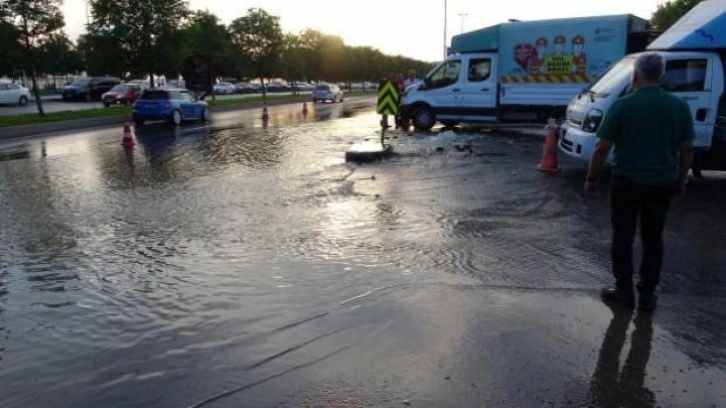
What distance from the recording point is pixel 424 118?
785 inches

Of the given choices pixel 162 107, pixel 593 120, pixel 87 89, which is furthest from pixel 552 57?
pixel 87 89

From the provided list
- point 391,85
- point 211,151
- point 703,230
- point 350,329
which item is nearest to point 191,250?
point 350,329

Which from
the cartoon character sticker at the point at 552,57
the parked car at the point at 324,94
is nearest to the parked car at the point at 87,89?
the parked car at the point at 324,94

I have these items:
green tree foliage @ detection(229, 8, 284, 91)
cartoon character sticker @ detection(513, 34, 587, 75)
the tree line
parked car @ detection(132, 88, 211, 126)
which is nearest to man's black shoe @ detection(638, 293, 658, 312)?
cartoon character sticker @ detection(513, 34, 587, 75)

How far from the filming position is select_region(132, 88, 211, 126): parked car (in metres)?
23.6

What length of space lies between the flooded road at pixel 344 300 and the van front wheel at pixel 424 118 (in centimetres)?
1002

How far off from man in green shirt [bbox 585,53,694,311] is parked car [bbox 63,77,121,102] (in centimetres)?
4408

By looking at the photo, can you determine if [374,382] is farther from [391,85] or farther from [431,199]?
[391,85]

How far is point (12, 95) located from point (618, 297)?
41.4m

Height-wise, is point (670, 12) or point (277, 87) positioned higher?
point (670, 12)

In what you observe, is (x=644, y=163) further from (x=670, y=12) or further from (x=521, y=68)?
(x=670, y=12)

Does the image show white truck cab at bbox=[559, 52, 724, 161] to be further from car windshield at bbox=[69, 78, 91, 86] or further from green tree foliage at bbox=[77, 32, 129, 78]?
car windshield at bbox=[69, 78, 91, 86]

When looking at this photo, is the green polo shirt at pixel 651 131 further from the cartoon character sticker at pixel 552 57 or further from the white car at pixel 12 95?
the white car at pixel 12 95

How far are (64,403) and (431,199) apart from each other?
6.14m
